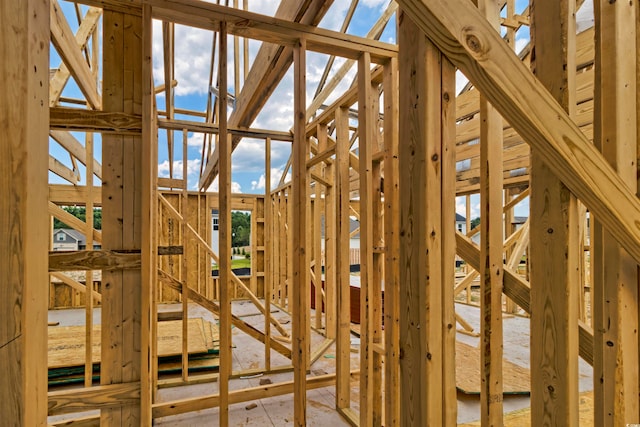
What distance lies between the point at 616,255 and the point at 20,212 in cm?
175

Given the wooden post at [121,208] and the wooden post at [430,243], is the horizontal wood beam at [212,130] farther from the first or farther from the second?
the wooden post at [430,243]

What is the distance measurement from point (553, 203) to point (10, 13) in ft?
5.25

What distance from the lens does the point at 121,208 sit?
202 centimetres

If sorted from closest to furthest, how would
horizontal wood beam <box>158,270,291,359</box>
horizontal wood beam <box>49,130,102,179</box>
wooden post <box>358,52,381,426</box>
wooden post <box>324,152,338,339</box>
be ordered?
wooden post <box>358,52,381,426</box> < horizontal wood beam <box>158,270,291,359</box> < horizontal wood beam <box>49,130,102,179</box> < wooden post <box>324,152,338,339</box>

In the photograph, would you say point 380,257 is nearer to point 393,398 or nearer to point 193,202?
point 393,398

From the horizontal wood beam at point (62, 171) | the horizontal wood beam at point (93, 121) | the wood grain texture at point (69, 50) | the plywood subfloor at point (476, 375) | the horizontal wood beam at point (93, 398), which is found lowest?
the plywood subfloor at point (476, 375)

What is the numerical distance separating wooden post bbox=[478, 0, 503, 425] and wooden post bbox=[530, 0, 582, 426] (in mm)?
156

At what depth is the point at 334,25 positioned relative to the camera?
5.66 metres

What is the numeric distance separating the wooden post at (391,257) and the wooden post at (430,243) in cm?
132

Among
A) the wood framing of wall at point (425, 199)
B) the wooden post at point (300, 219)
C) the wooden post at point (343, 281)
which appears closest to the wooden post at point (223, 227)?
the wood framing of wall at point (425, 199)

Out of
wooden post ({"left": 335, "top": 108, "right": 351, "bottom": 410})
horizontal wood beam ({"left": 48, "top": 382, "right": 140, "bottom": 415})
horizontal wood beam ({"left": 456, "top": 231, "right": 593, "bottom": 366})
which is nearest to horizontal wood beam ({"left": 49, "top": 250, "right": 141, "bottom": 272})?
horizontal wood beam ({"left": 48, "top": 382, "right": 140, "bottom": 415})

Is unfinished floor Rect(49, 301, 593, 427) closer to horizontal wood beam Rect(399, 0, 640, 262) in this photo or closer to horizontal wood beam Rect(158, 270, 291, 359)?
horizontal wood beam Rect(158, 270, 291, 359)

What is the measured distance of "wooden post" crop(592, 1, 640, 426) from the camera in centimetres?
104

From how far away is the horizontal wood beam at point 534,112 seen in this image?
0.92 meters
